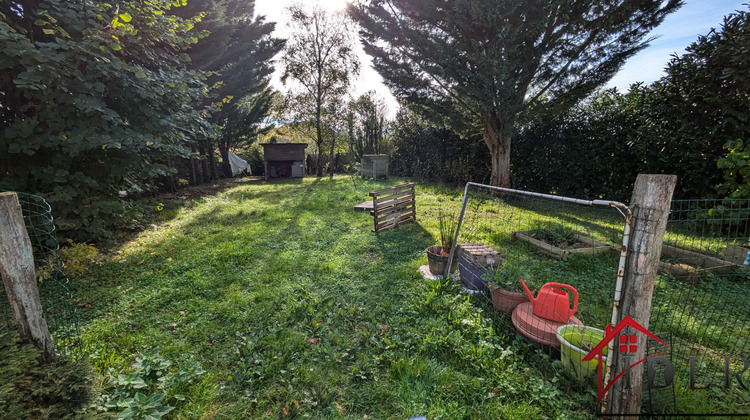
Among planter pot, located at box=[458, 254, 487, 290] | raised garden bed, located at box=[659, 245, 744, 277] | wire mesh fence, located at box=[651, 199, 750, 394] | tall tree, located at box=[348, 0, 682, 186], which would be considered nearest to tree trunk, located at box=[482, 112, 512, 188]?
tall tree, located at box=[348, 0, 682, 186]

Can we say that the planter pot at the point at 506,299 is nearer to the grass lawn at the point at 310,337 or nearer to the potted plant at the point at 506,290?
the potted plant at the point at 506,290

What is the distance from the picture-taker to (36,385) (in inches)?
61.1

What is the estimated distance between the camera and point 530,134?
9805mm

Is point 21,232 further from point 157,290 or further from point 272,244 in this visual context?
point 272,244

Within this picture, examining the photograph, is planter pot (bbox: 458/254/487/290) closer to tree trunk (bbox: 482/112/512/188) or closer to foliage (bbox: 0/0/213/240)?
foliage (bbox: 0/0/213/240)

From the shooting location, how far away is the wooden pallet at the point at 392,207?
6109 mm

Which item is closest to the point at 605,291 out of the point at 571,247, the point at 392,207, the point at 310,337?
the point at 571,247

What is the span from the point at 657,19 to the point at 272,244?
11.6 m

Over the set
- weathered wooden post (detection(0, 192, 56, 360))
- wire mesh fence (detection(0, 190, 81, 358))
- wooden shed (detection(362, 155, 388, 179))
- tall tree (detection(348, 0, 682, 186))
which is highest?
tall tree (detection(348, 0, 682, 186))

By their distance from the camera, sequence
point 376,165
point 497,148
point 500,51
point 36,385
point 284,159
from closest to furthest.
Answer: point 36,385
point 500,51
point 497,148
point 376,165
point 284,159

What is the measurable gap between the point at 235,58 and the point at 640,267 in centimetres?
1623

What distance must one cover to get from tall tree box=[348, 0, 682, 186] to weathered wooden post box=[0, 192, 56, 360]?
8717 mm

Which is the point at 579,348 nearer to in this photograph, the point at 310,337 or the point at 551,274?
the point at 551,274

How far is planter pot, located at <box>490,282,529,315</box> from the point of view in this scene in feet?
9.58
